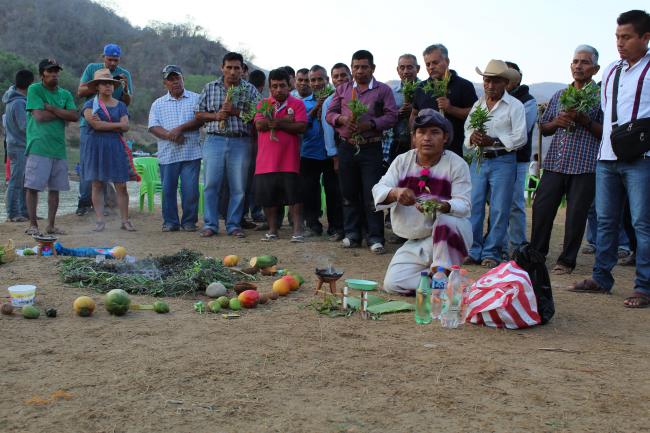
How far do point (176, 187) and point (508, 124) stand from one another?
198 inches

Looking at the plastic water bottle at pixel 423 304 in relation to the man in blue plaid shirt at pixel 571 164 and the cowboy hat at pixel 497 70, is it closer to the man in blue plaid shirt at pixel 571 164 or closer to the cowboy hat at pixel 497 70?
the man in blue plaid shirt at pixel 571 164

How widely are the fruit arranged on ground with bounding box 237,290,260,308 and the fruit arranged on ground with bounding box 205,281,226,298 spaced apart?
0.39 meters

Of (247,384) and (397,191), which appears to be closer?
(247,384)

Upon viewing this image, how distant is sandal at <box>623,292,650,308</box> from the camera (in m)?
5.64

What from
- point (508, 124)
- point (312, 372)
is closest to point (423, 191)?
point (508, 124)

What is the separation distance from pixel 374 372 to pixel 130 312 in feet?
7.63

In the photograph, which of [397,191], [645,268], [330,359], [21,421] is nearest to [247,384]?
[330,359]

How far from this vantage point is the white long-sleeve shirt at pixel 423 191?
19.3 feet

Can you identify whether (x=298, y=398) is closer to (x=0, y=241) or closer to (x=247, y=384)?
(x=247, y=384)

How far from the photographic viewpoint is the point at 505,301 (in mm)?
4797

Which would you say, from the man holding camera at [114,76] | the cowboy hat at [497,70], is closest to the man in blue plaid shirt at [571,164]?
the cowboy hat at [497,70]

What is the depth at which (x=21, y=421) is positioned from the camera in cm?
307

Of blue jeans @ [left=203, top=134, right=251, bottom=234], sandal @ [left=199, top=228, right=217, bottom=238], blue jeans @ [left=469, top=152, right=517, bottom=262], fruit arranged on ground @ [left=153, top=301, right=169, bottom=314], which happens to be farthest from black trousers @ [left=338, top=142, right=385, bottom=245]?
fruit arranged on ground @ [left=153, top=301, right=169, bottom=314]

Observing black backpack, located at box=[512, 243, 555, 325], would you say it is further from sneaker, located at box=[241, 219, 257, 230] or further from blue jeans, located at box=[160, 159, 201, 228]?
blue jeans, located at box=[160, 159, 201, 228]
